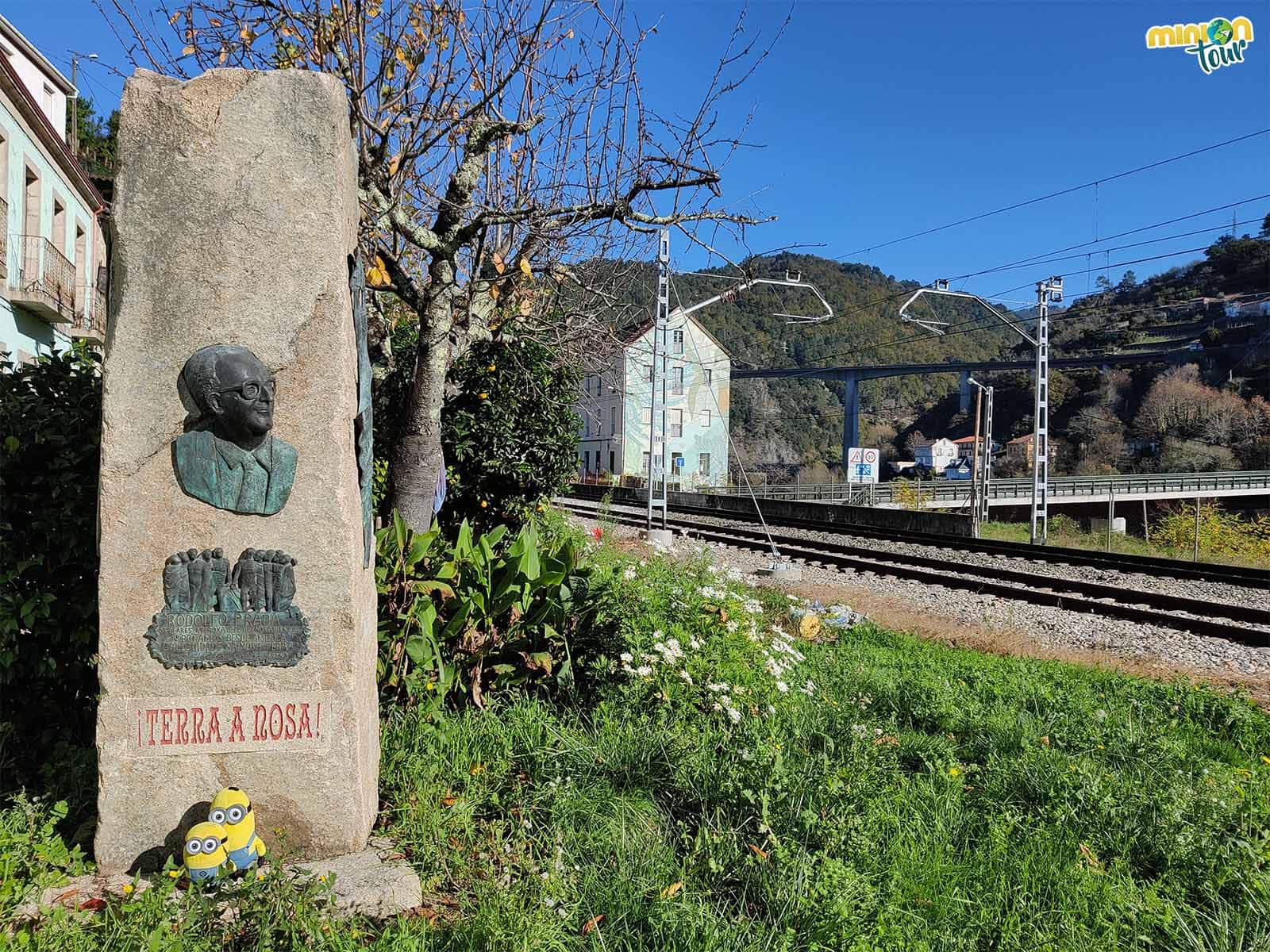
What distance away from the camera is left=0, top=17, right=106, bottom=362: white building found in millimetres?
14078

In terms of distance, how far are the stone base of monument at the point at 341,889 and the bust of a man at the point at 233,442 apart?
4.64 ft

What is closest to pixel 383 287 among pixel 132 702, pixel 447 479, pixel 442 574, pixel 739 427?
pixel 447 479

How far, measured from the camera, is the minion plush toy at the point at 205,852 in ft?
9.30

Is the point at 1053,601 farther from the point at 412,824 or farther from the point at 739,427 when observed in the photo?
the point at 739,427

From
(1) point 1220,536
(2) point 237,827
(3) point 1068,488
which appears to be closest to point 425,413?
(2) point 237,827

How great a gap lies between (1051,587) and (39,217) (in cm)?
2023

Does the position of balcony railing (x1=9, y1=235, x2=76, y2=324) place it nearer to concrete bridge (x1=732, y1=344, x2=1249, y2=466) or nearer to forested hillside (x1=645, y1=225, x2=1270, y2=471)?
forested hillside (x1=645, y1=225, x2=1270, y2=471)

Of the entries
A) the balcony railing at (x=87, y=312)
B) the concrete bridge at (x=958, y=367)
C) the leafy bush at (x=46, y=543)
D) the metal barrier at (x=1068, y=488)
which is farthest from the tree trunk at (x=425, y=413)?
the concrete bridge at (x=958, y=367)

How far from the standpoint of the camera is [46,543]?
3.70 meters

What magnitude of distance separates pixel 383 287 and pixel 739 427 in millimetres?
73965

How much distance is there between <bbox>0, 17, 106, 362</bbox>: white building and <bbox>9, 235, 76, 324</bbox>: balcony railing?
2cm

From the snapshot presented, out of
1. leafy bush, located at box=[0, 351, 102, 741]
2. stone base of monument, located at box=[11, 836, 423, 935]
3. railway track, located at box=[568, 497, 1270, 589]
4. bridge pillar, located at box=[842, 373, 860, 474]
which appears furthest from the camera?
bridge pillar, located at box=[842, 373, 860, 474]

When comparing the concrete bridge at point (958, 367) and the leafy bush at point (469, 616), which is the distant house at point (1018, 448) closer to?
the concrete bridge at point (958, 367)

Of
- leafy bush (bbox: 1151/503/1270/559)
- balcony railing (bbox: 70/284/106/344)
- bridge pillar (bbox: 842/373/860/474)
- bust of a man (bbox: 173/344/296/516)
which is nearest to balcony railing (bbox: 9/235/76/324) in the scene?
balcony railing (bbox: 70/284/106/344)
